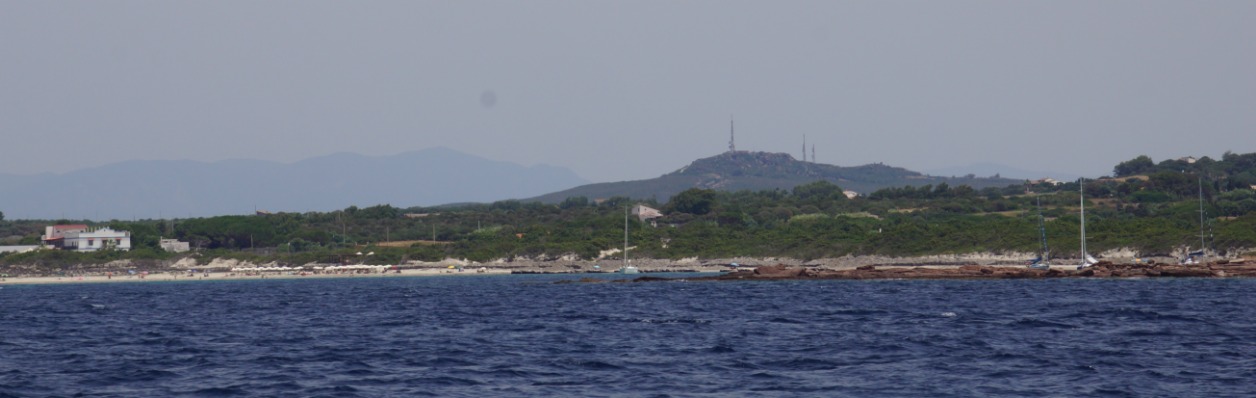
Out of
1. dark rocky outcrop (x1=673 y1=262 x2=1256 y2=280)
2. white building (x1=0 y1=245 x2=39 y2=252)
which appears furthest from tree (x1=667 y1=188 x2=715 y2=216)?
white building (x1=0 y1=245 x2=39 y2=252)

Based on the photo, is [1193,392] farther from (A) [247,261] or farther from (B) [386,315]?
(A) [247,261]

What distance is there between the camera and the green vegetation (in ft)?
366

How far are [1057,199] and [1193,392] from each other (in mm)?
137083

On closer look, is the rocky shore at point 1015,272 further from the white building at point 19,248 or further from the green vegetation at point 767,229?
the white building at point 19,248

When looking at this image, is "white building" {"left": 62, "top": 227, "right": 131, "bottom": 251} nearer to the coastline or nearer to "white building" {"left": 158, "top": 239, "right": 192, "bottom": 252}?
"white building" {"left": 158, "top": 239, "right": 192, "bottom": 252}

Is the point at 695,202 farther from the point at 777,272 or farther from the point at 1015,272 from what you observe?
the point at 1015,272

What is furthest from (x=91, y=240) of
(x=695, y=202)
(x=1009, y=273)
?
(x=1009, y=273)

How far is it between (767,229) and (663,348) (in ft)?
366

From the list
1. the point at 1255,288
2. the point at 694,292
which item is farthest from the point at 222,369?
the point at 1255,288

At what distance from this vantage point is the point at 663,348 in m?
32.2

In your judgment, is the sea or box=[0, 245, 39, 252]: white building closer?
the sea

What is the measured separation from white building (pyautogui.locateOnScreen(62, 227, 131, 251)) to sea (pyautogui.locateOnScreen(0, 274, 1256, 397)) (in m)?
90.1

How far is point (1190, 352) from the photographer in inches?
1160

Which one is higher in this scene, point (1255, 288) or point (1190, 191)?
point (1190, 191)
